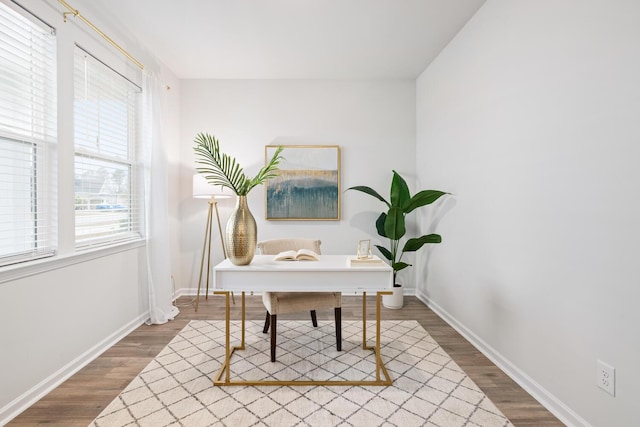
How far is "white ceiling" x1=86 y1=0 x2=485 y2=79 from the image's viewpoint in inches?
99.0

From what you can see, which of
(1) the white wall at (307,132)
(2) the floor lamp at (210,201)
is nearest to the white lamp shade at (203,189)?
(2) the floor lamp at (210,201)

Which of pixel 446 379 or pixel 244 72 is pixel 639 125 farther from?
pixel 244 72

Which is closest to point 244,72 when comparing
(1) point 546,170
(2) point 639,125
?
(1) point 546,170

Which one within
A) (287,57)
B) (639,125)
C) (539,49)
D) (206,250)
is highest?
(287,57)

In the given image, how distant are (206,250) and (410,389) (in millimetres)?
2907

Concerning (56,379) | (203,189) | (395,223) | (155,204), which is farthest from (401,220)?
(56,379)

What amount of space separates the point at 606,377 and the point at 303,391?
153 centimetres

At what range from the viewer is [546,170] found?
1856mm

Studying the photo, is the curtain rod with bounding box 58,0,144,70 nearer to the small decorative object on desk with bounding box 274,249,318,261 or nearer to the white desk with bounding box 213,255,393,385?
the white desk with bounding box 213,255,393,385

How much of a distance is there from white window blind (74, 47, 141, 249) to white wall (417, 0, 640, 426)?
303 centimetres

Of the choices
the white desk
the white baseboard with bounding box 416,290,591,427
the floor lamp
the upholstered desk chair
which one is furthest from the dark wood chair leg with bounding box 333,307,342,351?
the floor lamp

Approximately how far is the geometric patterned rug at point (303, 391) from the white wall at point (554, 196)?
46 centimetres

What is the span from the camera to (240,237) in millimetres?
1966

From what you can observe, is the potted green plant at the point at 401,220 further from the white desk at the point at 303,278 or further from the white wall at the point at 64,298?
the white wall at the point at 64,298
